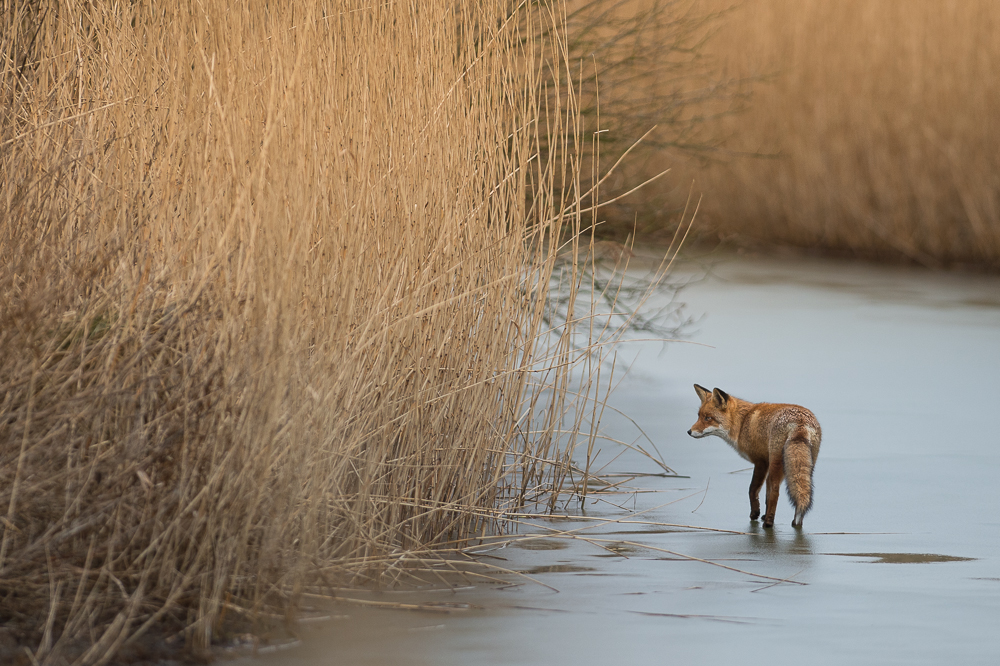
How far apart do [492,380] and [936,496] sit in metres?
1.85

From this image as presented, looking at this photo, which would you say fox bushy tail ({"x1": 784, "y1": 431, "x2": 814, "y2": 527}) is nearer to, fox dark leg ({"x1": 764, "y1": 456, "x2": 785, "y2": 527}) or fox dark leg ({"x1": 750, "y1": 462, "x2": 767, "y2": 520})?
fox dark leg ({"x1": 764, "y1": 456, "x2": 785, "y2": 527})

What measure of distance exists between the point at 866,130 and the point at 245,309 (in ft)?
37.3

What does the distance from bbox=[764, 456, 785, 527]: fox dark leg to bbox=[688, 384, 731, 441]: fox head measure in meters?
0.24

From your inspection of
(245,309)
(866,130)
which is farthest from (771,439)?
(866,130)

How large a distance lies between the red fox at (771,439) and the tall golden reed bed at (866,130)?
8910 millimetres

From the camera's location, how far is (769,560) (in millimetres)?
A: 4285

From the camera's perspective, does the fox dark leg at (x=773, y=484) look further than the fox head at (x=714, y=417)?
No

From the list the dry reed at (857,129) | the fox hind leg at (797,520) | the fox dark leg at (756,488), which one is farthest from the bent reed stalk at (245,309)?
the dry reed at (857,129)

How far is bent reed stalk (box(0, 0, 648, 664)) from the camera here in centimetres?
321

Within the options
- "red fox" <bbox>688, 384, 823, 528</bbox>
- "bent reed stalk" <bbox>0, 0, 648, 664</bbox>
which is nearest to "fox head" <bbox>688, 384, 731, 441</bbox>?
"red fox" <bbox>688, 384, 823, 528</bbox>

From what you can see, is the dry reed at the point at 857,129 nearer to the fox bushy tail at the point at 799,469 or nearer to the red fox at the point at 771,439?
the red fox at the point at 771,439

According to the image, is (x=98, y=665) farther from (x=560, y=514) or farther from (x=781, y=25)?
(x=781, y=25)

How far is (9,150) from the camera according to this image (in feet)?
12.9

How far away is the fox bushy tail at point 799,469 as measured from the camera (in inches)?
176
